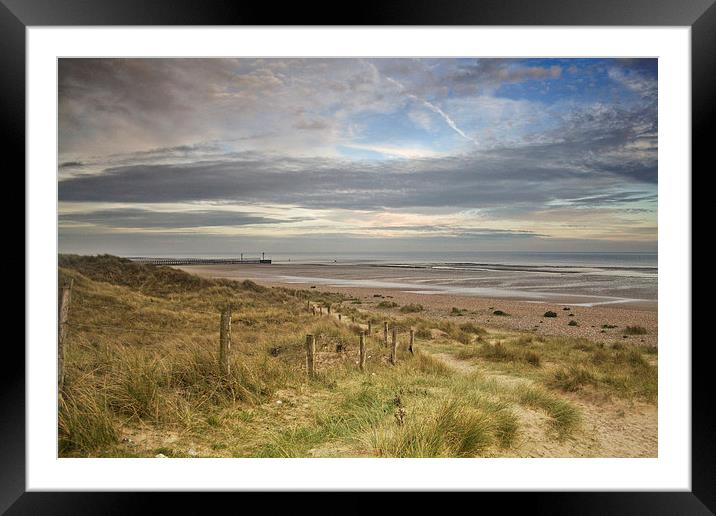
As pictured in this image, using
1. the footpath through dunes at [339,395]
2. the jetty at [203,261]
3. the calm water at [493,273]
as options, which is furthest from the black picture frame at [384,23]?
the jetty at [203,261]

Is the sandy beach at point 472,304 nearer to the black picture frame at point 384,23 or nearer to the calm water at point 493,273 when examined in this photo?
the calm water at point 493,273

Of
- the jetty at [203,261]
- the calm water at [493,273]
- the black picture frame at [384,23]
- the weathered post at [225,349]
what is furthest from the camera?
the jetty at [203,261]

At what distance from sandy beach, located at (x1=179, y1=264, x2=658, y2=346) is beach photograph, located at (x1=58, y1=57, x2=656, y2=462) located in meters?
0.04

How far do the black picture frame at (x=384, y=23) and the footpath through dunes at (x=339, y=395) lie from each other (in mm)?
312

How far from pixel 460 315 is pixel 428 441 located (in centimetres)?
259

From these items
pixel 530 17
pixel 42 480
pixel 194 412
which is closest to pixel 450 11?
pixel 530 17

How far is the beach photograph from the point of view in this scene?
96.7 inches

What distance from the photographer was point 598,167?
9.48ft

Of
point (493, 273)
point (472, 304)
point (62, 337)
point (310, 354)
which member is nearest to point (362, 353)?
point (310, 354)

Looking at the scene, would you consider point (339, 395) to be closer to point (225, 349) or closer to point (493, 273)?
point (225, 349)

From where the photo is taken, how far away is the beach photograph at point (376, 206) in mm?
2455

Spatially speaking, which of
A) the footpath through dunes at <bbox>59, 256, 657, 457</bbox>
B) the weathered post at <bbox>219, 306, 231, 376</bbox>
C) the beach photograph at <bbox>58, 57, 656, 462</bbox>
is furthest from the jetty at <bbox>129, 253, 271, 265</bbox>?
the weathered post at <bbox>219, 306, 231, 376</bbox>

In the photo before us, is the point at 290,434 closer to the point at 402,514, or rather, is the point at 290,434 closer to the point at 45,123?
the point at 402,514

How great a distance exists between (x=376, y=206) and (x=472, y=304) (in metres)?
1.74
